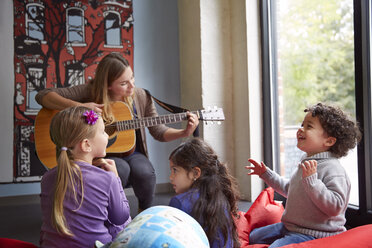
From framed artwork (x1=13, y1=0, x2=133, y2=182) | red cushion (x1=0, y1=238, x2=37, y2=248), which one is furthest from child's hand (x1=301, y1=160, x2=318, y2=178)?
framed artwork (x1=13, y1=0, x2=133, y2=182)

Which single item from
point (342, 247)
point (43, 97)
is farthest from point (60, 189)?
point (43, 97)

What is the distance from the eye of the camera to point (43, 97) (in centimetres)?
283

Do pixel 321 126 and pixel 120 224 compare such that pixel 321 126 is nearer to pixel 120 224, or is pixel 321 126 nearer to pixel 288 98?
pixel 120 224

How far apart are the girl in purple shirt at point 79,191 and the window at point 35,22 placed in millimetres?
2369

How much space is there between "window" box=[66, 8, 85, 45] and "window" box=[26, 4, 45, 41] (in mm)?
240

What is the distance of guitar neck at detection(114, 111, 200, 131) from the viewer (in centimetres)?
267

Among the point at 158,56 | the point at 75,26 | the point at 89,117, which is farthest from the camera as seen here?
the point at 158,56

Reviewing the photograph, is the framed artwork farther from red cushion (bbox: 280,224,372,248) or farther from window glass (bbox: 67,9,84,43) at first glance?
red cushion (bbox: 280,224,372,248)

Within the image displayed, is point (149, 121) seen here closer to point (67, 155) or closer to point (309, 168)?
point (67, 155)

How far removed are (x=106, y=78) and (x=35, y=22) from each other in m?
1.50

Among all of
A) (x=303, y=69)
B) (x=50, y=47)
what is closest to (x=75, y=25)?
(x=50, y=47)

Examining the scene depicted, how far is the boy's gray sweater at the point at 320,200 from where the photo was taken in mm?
1726

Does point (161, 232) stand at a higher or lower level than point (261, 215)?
higher

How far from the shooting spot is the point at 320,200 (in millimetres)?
1723
